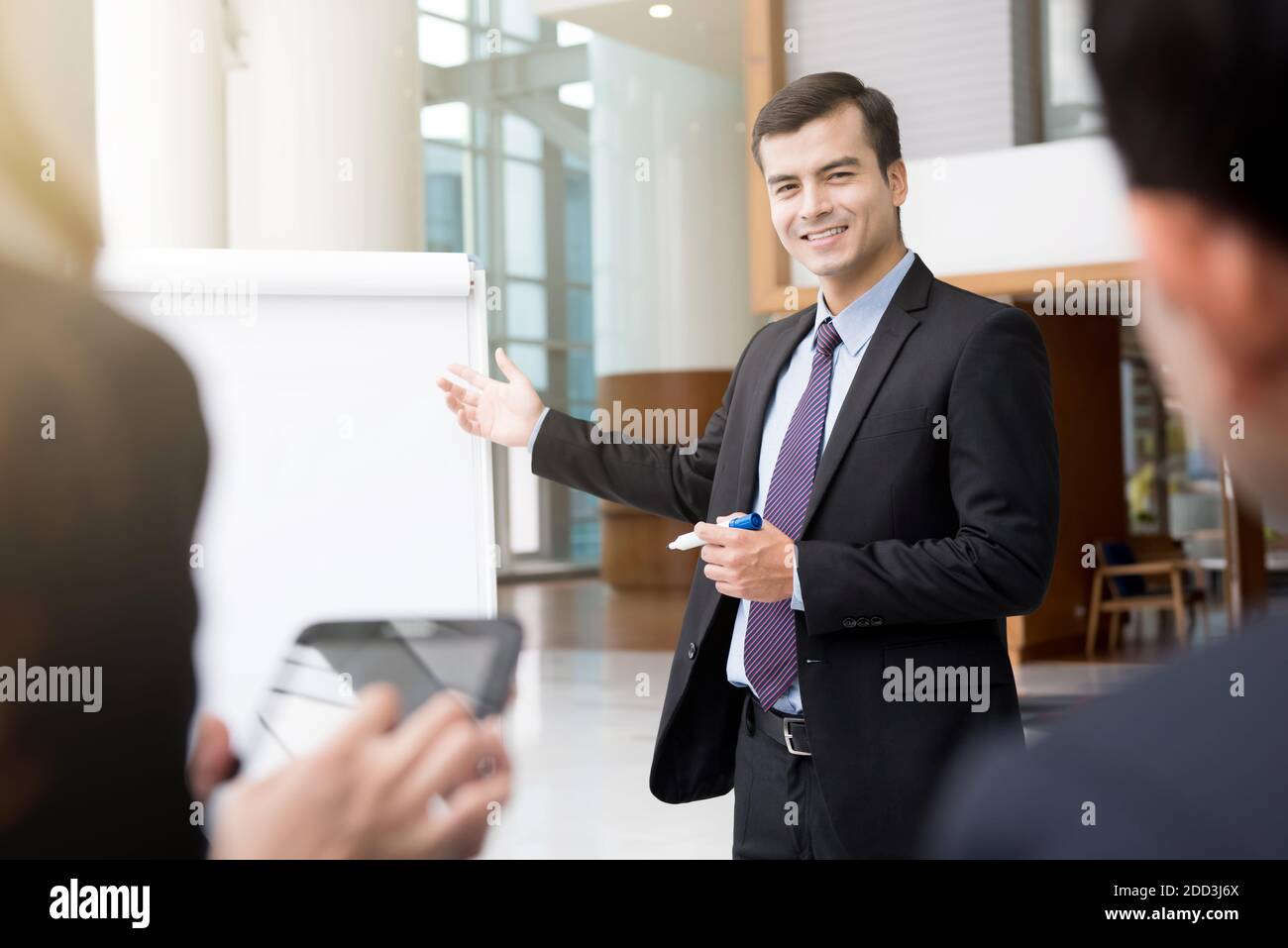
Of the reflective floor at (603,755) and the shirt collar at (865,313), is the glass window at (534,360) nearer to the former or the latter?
the reflective floor at (603,755)

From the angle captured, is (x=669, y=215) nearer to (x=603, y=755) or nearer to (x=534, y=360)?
(x=534, y=360)

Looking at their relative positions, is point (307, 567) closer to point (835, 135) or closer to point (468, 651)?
point (468, 651)

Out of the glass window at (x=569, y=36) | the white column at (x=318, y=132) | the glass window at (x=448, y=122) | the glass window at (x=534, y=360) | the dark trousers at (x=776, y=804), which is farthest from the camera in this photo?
the glass window at (x=534, y=360)

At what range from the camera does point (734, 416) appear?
1.88 m

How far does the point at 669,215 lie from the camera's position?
12078 mm

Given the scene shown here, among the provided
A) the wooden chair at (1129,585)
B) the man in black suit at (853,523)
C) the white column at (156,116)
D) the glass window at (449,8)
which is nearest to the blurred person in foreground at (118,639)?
the man in black suit at (853,523)

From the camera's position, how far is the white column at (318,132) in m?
4.87

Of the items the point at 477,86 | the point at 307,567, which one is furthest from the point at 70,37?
the point at 477,86

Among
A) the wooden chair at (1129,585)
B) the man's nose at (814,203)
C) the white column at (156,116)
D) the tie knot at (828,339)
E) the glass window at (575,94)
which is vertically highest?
the glass window at (575,94)

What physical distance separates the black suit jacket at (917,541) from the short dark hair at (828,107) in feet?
0.78

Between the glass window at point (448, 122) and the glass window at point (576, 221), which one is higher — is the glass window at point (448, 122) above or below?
above

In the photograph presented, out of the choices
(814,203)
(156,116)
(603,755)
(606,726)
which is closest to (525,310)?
(606,726)

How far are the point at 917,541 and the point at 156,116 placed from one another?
3.85m

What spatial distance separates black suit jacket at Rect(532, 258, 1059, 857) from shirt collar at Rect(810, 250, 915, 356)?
4 centimetres
